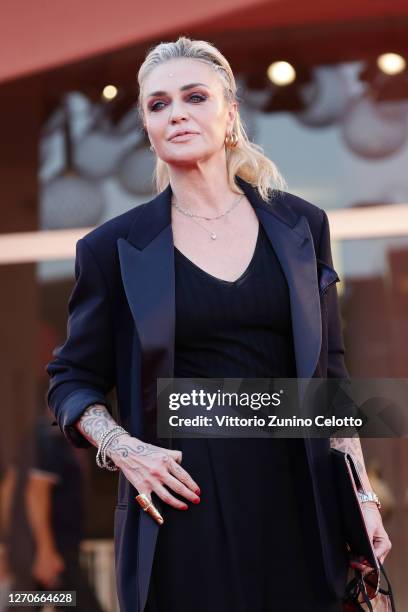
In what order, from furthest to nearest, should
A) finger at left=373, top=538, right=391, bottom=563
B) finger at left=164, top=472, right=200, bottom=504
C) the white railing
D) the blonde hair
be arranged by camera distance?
1. the white railing
2. the blonde hair
3. finger at left=373, top=538, right=391, bottom=563
4. finger at left=164, top=472, right=200, bottom=504

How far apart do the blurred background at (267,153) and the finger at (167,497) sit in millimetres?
3186

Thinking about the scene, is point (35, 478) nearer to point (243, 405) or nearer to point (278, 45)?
point (278, 45)

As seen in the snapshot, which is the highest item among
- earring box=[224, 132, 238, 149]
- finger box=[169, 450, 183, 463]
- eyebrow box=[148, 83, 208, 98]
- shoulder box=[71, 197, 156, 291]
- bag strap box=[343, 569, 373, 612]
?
eyebrow box=[148, 83, 208, 98]

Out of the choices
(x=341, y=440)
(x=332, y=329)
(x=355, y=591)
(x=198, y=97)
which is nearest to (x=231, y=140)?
(x=198, y=97)

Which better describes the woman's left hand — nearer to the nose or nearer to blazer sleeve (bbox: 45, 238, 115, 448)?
blazer sleeve (bbox: 45, 238, 115, 448)

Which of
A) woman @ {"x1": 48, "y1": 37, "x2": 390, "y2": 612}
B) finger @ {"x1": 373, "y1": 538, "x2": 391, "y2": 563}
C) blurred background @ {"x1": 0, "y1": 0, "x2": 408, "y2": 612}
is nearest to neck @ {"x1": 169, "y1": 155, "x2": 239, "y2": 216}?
woman @ {"x1": 48, "y1": 37, "x2": 390, "y2": 612}

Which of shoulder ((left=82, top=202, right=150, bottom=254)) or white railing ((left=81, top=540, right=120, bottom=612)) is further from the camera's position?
white railing ((left=81, top=540, right=120, bottom=612))

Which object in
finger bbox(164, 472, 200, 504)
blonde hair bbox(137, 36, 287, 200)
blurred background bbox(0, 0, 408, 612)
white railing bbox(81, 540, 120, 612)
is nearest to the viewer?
finger bbox(164, 472, 200, 504)

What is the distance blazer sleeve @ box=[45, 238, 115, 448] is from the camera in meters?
1.96

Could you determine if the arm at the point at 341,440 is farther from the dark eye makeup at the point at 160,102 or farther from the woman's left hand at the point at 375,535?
the dark eye makeup at the point at 160,102

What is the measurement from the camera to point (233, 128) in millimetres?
2100

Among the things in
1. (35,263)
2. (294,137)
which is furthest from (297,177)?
(35,263)

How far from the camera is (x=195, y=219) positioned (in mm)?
2061

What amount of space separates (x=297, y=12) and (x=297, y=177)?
2.99 ft
